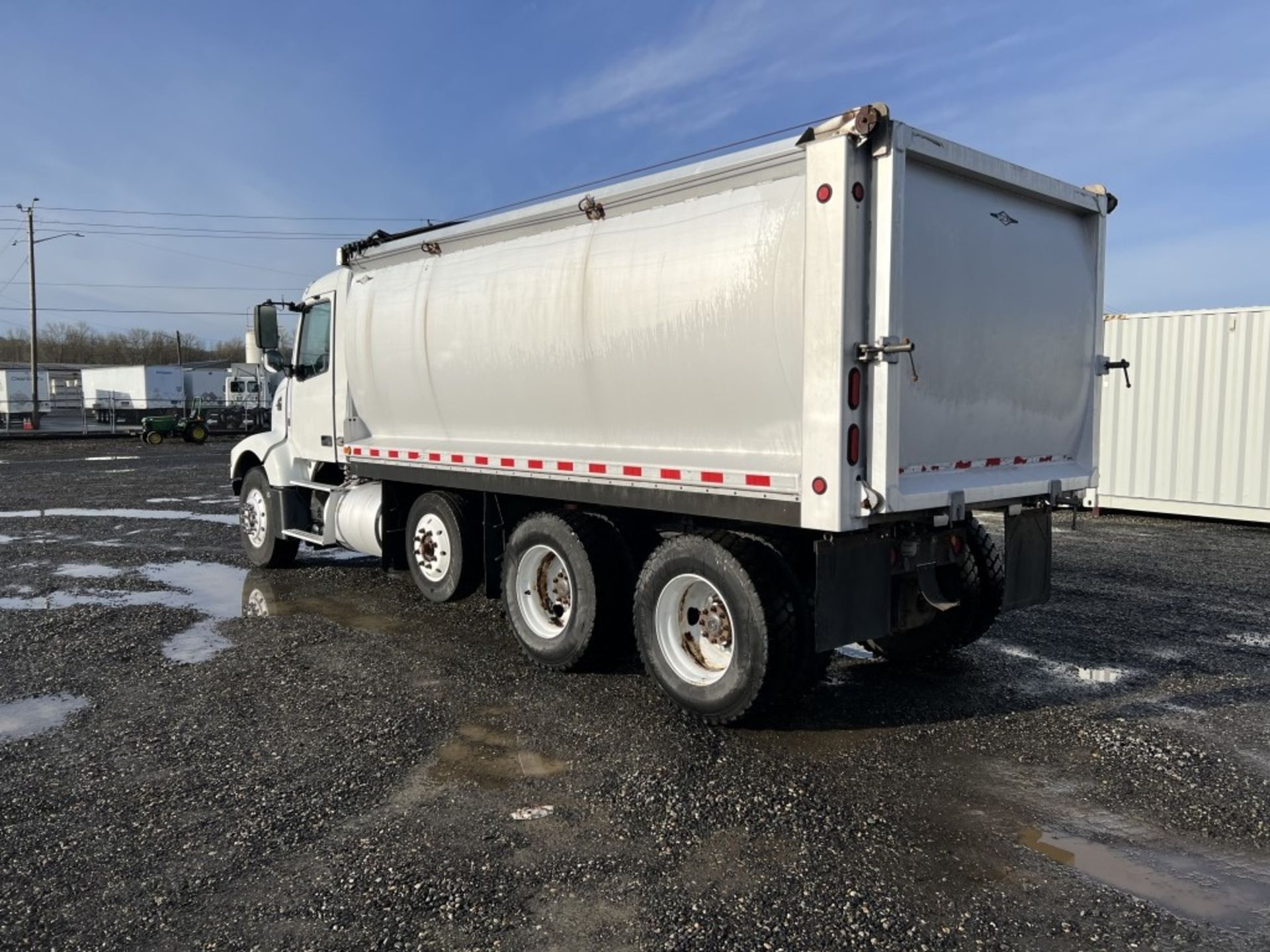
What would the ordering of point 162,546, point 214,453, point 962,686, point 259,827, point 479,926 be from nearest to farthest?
point 479,926
point 259,827
point 962,686
point 162,546
point 214,453

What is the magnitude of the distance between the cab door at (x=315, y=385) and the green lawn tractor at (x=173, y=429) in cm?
2822

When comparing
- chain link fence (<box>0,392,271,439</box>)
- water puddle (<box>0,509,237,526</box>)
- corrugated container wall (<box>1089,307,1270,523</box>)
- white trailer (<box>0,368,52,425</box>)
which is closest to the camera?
corrugated container wall (<box>1089,307,1270,523</box>)

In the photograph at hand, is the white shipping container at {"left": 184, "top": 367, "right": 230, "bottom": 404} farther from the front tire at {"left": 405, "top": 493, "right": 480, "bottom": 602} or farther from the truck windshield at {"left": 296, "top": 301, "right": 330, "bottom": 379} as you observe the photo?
the front tire at {"left": 405, "top": 493, "right": 480, "bottom": 602}

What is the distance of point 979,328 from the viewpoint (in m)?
5.29

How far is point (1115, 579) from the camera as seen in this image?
9.70 metres

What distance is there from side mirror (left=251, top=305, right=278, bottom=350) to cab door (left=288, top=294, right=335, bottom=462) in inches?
11.6

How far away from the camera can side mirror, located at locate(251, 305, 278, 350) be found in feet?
30.5

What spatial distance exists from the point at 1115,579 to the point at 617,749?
6971mm

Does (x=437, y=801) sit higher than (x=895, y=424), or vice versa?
(x=895, y=424)

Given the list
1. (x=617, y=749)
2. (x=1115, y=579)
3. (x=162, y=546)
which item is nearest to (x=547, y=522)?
(x=617, y=749)

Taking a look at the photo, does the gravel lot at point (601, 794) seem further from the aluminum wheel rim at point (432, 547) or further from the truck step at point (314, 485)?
the truck step at point (314, 485)

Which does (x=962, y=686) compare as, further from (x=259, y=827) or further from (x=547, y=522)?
(x=259, y=827)

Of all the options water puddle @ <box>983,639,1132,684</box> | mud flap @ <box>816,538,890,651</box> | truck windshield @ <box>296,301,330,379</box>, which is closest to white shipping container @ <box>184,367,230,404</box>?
truck windshield @ <box>296,301,330,379</box>

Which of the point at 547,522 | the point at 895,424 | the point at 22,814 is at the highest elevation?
the point at 895,424
